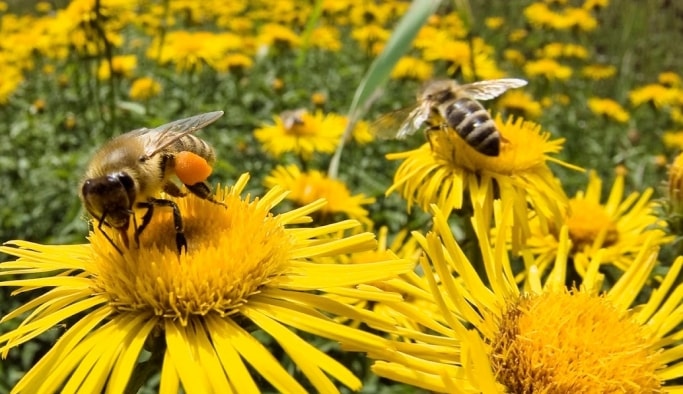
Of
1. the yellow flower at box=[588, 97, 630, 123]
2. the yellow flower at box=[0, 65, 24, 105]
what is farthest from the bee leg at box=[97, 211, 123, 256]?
the yellow flower at box=[588, 97, 630, 123]

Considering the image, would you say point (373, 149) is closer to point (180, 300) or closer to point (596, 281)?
point (596, 281)

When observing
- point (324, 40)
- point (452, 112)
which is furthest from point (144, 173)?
point (324, 40)

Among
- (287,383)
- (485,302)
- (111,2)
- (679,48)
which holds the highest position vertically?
(111,2)

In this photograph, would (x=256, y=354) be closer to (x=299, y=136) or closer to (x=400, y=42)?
(x=400, y=42)

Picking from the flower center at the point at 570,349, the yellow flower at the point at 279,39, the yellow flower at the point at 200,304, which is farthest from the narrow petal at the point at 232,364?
the yellow flower at the point at 279,39

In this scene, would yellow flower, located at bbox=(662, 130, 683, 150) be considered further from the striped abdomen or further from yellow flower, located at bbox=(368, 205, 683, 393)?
yellow flower, located at bbox=(368, 205, 683, 393)

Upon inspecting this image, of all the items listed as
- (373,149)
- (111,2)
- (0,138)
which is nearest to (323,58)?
(373,149)
